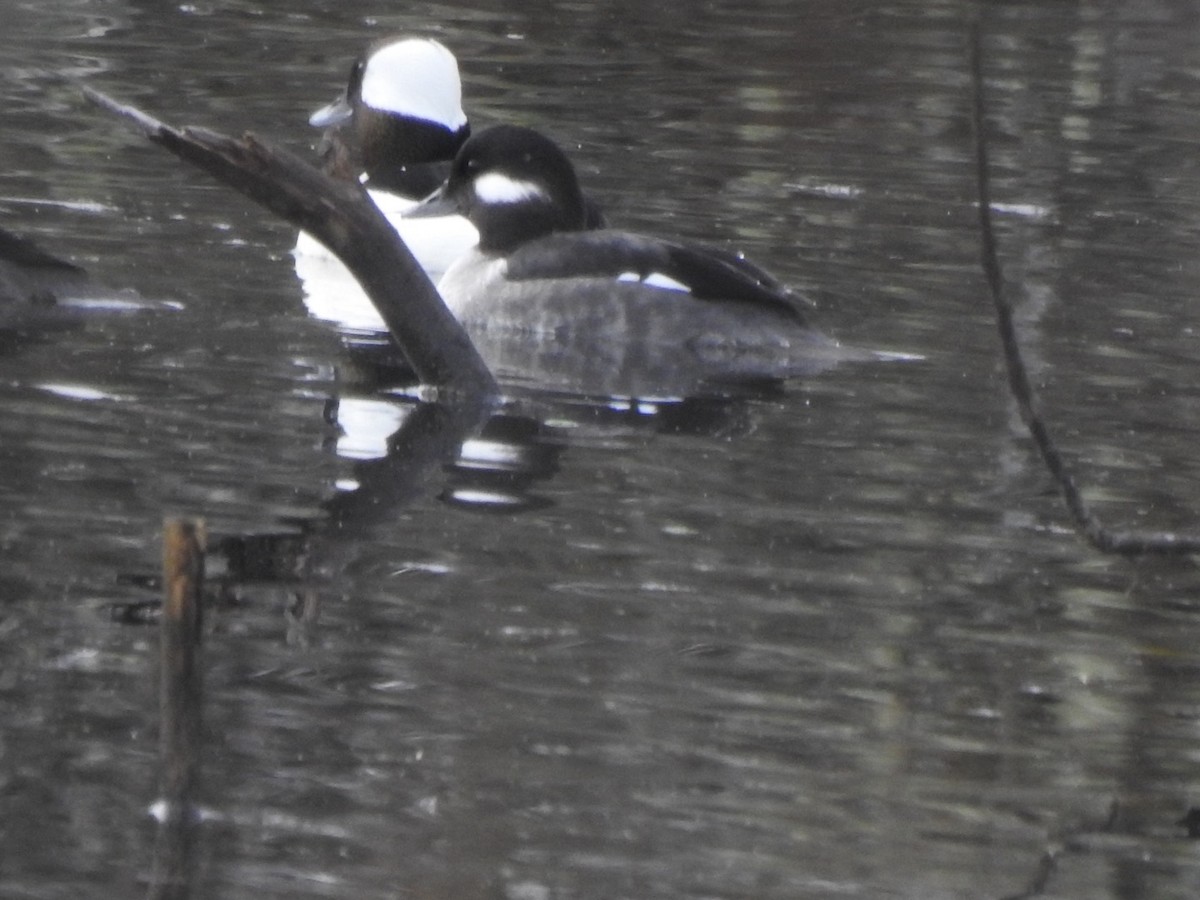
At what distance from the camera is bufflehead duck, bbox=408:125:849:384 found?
892 centimetres

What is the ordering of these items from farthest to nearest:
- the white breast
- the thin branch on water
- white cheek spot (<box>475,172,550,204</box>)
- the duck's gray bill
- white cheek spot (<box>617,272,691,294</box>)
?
the duck's gray bill, white cheek spot (<box>475,172,550,204</box>), the white breast, white cheek spot (<box>617,272,691,294</box>), the thin branch on water

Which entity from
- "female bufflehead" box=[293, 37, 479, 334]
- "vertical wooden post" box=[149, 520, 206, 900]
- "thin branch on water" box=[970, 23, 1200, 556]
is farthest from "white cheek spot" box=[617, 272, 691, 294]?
"vertical wooden post" box=[149, 520, 206, 900]

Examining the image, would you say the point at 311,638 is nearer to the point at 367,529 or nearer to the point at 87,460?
the point at 367,529

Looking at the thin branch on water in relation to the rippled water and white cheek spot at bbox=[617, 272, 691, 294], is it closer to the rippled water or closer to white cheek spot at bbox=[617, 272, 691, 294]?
the rippled water

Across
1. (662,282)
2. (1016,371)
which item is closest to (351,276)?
(662,282)

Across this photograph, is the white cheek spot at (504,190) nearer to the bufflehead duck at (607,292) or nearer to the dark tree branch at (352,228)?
the bufflehead duck at (607,292)

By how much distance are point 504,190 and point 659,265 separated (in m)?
1.13

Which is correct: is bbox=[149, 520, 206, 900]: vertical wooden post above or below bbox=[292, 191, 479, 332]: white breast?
above

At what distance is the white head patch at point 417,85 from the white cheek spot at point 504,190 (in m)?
1.96

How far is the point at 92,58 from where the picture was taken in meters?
15.9

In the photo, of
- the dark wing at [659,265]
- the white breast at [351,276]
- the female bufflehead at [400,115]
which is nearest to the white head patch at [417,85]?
the female bufflehead at [400,115]

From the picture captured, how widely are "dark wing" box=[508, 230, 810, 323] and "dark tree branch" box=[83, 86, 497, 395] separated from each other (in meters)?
0.99

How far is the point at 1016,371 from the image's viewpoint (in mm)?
3920

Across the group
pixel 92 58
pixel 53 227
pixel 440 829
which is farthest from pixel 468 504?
pixel 92 58
